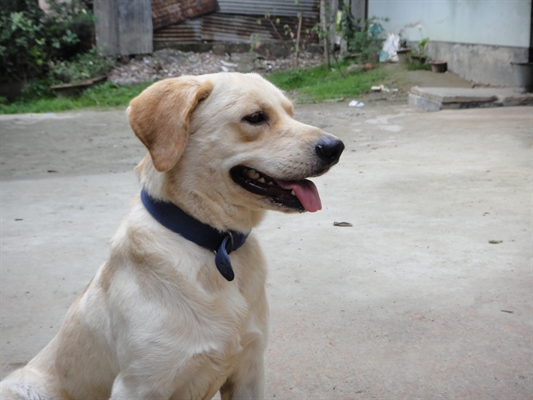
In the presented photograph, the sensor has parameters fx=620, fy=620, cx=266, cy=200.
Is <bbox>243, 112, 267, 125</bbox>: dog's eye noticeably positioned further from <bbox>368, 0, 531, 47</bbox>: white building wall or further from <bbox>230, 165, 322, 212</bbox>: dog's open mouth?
<bbox>368, 0, 531, 47</bbox>: white building wall

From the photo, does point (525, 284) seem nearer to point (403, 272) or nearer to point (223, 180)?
point (403, 272)

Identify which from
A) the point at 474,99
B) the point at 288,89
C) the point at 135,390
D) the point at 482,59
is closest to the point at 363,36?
the point at 288,89

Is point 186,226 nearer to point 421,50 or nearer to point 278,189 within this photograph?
point 278,189

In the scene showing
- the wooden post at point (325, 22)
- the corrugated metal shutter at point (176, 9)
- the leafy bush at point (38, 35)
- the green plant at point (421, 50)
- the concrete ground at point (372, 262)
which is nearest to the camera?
the concrete ground at point (372, 262)

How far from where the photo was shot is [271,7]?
49.6 feet

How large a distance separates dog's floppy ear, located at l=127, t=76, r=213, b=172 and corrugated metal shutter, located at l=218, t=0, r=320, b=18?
13165 millimetres


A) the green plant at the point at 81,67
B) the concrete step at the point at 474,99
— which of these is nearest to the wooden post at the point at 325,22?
the green plant at the point at 81,67

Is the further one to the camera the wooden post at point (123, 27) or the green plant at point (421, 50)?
the wooden post at point (123, 27)

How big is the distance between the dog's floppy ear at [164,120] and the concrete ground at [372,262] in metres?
1.14

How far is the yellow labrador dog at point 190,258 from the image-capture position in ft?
6.38

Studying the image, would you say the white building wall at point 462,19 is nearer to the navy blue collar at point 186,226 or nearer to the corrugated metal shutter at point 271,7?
the corrugated metal shutter at point 271,7

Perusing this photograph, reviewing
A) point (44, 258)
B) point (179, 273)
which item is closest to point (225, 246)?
point (179, 273)

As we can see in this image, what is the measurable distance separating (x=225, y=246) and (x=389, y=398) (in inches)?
37.9

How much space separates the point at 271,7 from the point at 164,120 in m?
13.8
